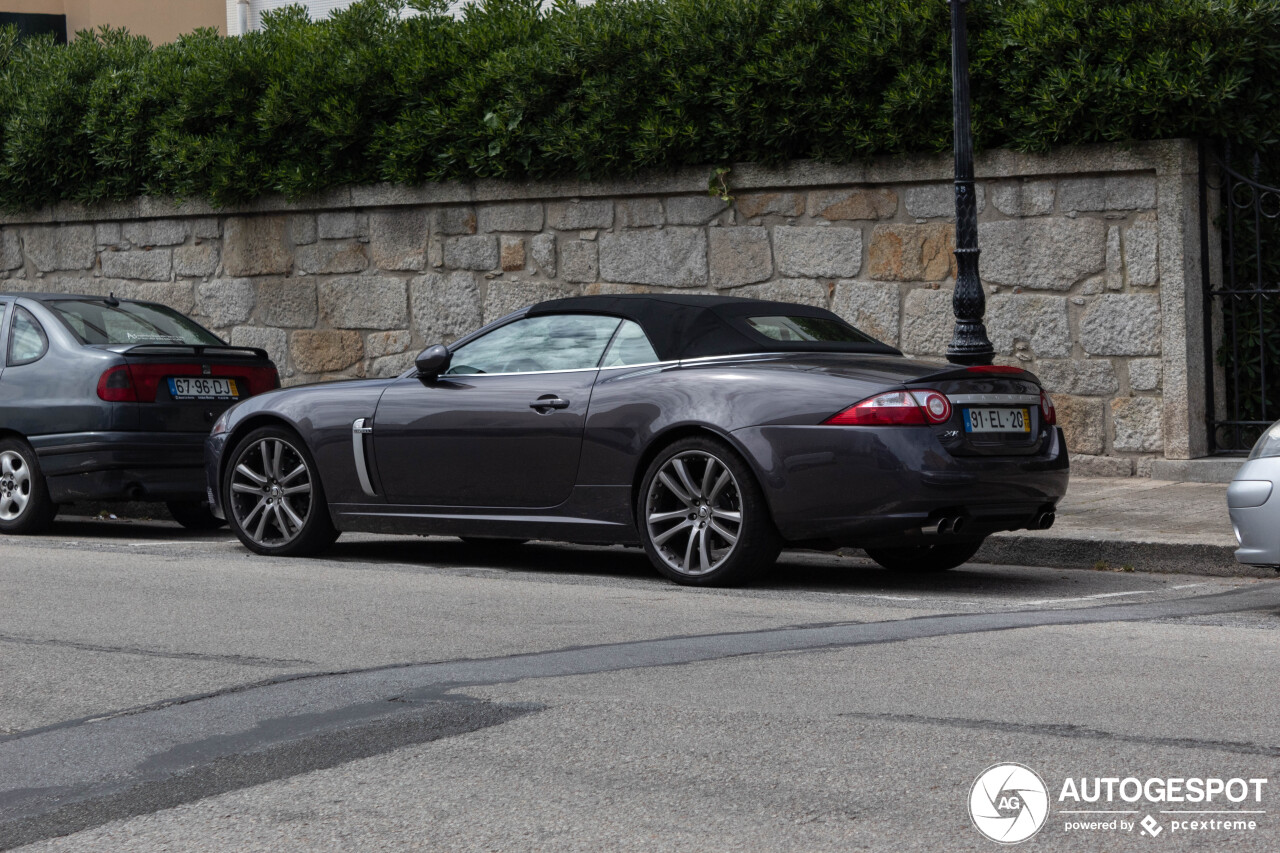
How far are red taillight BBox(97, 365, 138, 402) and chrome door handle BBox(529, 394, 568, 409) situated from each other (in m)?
3.35

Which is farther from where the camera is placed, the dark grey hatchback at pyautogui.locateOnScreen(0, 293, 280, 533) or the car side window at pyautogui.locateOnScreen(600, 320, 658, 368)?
the dark grey hatchback at pyautogui.locateOnScreen(0, 293, 280, 533)

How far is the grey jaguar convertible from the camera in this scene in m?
7.29

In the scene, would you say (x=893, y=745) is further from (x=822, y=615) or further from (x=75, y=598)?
(x=75, y=598)

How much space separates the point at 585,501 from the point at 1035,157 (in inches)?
195

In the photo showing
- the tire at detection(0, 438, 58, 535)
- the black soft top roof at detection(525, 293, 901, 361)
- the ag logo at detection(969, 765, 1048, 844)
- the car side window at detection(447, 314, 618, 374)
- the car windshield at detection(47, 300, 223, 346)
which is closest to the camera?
the ag logo at detection(969, 765, 1048, 844)

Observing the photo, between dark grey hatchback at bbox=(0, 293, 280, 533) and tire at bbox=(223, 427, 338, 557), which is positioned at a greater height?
dark grey hatchback at bbox=(0, 293, 280, 533)

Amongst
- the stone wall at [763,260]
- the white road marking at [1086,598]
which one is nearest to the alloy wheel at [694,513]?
the white road marking at [1086,598]

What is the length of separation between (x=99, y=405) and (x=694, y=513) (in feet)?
14.4

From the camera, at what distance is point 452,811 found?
12.8ft

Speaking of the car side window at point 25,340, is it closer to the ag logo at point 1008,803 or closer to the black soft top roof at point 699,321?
the black soft top roof at point 699,321

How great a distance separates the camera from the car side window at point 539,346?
830cm

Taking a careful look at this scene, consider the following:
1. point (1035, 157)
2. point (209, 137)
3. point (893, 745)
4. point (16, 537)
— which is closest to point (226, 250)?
point (209, 137)

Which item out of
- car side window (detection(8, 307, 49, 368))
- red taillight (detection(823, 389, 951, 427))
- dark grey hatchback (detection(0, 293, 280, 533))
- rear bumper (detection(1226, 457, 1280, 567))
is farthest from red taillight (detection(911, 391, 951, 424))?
car side window (detection(8, 307, 49, 368))

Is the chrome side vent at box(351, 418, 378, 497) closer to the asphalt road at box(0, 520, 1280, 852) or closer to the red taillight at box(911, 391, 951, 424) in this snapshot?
the asphalt road at box(0, 520, 1280, 852)
